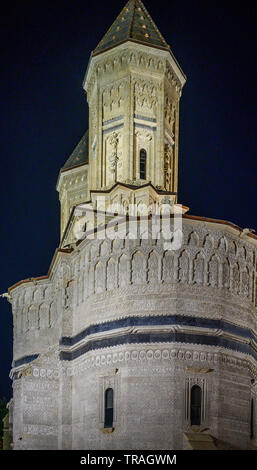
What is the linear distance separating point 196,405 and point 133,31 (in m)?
15.2

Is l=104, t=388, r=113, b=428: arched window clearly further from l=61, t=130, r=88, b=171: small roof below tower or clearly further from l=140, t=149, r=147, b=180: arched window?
l=61, t=130, r=88, b=171: small roof below tower

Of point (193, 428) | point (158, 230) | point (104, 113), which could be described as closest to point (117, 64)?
point (104, 113)

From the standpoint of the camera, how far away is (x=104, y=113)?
101 feet

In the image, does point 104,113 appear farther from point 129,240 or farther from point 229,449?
point 229,449

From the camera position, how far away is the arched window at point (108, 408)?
74.9 ft

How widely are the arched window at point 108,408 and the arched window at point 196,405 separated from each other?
224cm

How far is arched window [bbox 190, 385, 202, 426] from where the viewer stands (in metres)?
22.3

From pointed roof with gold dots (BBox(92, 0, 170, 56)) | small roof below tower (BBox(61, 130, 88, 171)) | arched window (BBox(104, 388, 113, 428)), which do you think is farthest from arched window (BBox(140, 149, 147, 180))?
arched window (BBox(104, 388, 113, 428))

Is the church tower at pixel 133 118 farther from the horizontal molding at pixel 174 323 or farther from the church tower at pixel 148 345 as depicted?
the horizontal molding at pixel 174 323

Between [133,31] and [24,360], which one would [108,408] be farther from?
[133,31]

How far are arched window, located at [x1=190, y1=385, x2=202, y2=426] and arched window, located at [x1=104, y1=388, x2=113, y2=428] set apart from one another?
88.1 inches

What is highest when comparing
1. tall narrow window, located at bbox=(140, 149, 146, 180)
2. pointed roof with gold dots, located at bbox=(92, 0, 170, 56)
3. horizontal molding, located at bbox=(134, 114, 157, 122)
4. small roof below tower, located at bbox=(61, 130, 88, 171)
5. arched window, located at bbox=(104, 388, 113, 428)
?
pointed roof with gold dots, located at bbox=(92, 0, 170, 56)

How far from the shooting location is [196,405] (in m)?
22.4

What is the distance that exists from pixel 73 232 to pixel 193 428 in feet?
40.3
